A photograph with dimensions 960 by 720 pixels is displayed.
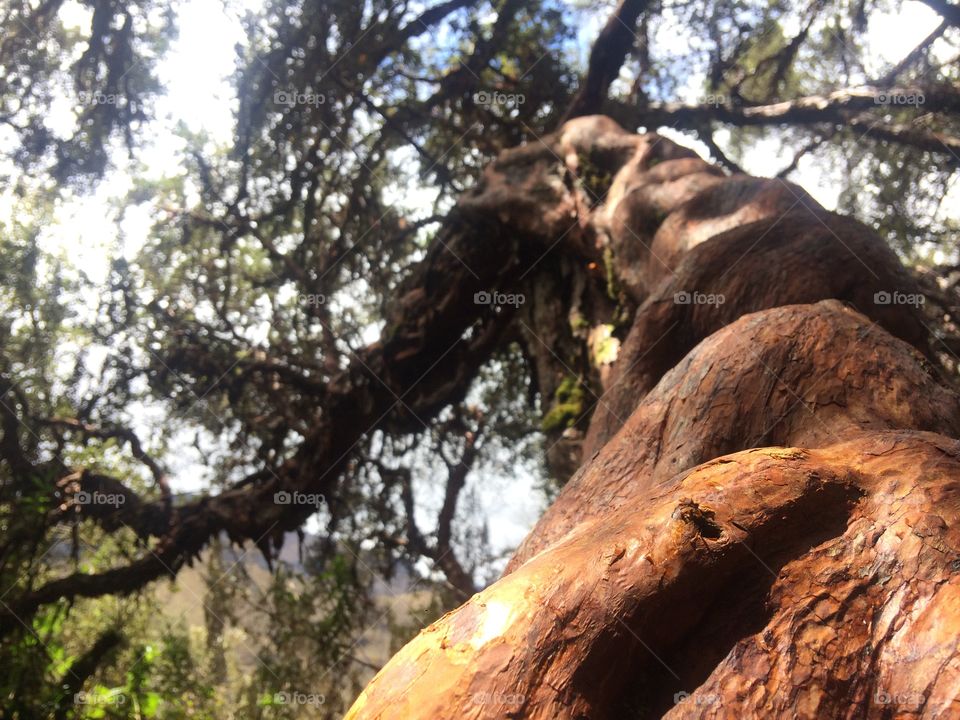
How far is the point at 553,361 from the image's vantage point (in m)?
5.51

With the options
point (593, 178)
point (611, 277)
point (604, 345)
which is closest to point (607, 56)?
point (593, 178)

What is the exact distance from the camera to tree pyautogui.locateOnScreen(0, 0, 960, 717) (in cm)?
154

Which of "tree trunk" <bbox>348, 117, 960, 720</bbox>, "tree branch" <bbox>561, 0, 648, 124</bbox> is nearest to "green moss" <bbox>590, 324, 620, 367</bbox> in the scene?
"tree trunk" <bbox>348, 117, 960, 720</bbox>

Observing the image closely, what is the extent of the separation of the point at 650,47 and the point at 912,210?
11.4 ft

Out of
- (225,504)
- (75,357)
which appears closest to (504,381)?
(225,504)

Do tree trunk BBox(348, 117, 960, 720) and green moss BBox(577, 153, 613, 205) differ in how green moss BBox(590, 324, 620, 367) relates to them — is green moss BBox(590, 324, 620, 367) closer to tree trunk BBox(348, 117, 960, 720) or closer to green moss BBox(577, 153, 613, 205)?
green moss BBox(577, 153, 613, 205)

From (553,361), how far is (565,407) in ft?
2.18

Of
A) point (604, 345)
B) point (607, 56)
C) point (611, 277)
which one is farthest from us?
point (607, 56)

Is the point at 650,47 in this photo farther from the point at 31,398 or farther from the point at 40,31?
the point at 31,398

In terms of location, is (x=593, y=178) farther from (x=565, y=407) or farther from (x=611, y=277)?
(x=565, y=407)

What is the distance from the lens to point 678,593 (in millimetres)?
1569

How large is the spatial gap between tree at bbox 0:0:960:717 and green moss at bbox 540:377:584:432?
1.0 inches

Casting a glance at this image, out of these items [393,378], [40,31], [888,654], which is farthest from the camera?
[40,31]

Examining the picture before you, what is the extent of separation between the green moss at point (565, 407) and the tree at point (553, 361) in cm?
2
